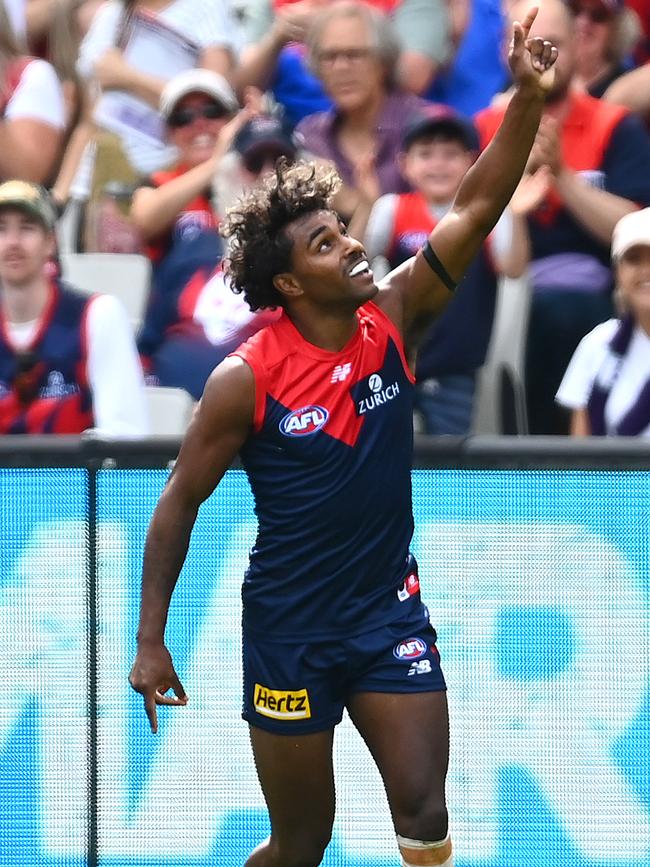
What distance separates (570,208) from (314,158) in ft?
3.61

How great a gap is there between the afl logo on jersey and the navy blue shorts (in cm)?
54

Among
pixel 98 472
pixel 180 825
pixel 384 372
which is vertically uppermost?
pixel 384 372

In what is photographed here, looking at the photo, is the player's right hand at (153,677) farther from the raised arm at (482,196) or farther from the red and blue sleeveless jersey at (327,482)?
the raised arm at (482,196)

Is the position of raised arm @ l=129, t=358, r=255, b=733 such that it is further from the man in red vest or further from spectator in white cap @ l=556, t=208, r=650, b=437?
the man in red vest

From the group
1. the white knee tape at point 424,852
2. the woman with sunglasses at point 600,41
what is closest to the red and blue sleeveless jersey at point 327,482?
the white knee tape at point 424,852

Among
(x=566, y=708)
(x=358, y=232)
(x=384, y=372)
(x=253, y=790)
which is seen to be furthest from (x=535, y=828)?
(x=358, y=232)

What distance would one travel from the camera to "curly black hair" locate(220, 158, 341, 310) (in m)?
4.17

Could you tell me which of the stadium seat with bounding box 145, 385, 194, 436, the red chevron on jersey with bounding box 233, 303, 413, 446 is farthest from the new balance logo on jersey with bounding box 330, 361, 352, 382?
the stadium seat with bounding box 145, 385, 194, 436

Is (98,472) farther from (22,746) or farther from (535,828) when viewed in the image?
(535,828)

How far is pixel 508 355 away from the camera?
Result: 6547 millimetres

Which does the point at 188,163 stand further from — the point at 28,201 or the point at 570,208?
the point at 570,208

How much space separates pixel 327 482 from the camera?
414 cm

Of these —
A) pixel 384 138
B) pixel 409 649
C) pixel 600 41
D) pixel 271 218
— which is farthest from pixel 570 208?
pixel 409 649

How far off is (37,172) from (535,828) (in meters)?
3.95
